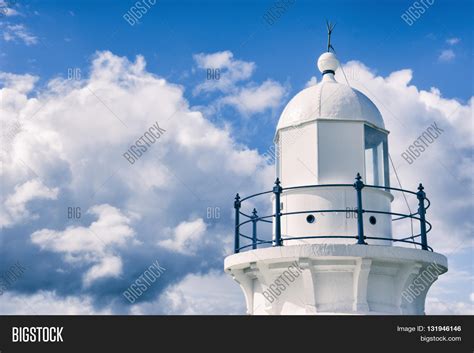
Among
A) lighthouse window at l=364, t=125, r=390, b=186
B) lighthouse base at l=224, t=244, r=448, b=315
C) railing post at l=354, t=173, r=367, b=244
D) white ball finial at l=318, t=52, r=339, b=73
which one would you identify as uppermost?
white ball finial at l=318, t=52, r=339, b=73

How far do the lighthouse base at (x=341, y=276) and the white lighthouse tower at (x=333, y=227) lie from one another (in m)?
0.02

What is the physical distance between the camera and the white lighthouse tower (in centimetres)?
1434

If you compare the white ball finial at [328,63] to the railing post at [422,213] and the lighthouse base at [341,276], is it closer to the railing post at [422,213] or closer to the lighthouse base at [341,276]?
the railing post at [422,213]

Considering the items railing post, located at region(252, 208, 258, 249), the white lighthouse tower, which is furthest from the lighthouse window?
railing post, located at region(252, 208, 258, 249)

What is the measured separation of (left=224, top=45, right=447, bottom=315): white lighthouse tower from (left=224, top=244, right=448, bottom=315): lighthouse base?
20 mm

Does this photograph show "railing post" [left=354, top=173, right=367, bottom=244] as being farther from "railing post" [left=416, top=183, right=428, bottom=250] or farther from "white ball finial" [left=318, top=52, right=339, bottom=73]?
"white ball finial" [left=318, top=52, right=339, bottom=73]

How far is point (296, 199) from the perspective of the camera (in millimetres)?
15570

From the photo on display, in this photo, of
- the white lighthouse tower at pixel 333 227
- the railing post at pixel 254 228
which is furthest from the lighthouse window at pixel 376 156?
the railing post at pixel 254 228

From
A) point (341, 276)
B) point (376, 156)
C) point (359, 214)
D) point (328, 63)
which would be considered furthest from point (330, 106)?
point (341, 276)

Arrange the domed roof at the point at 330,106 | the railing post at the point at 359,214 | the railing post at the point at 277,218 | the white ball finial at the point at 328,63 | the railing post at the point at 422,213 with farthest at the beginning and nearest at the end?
the white ball finial at the point at 328,63, the domed roof at the point at 330,106, the railing post at the point at 422,213, the railing post at the point at 277,218, the railing post at the point at 359,214

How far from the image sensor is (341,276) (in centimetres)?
1448

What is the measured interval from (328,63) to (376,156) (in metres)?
2.56

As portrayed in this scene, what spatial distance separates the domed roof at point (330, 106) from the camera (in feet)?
52.2
